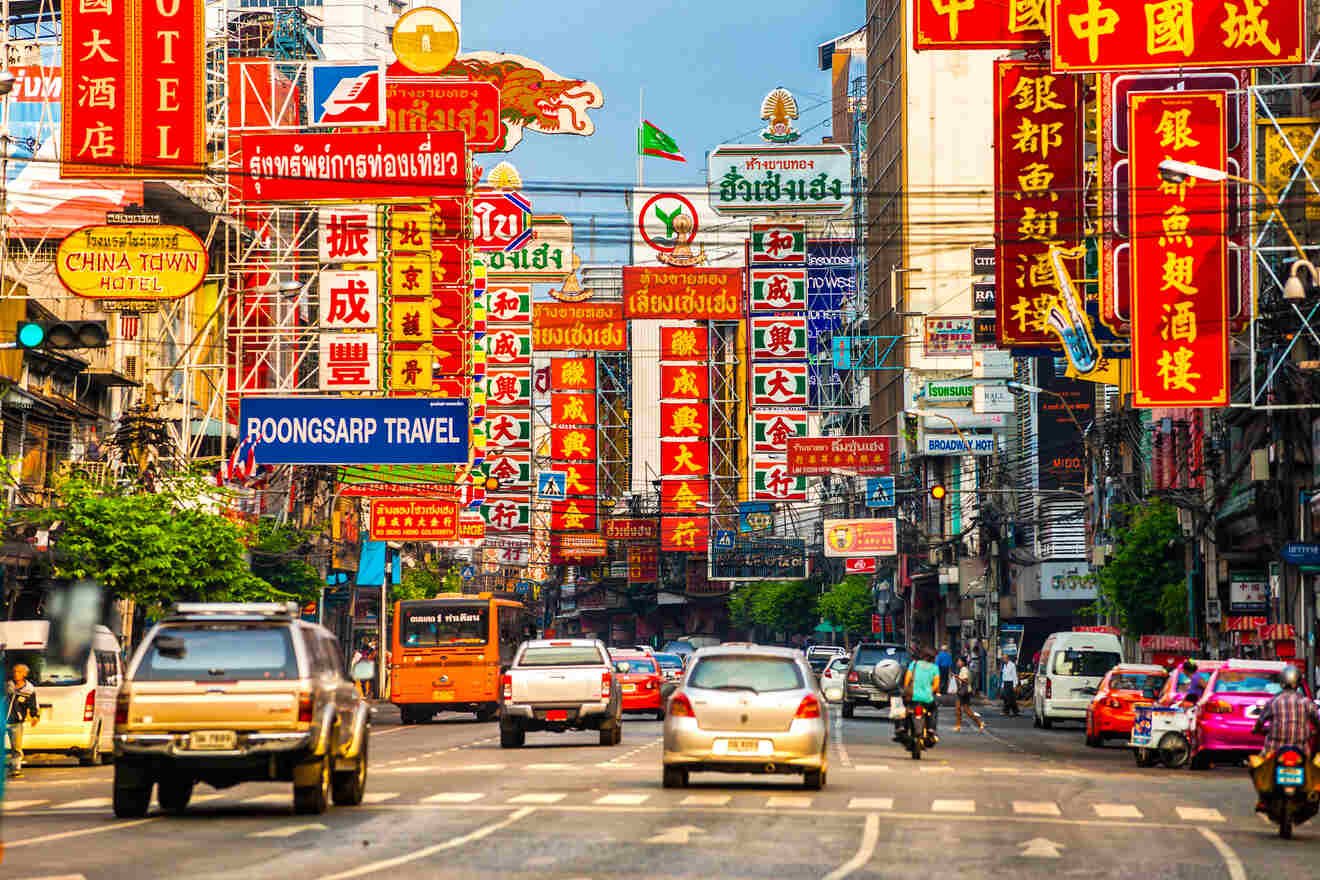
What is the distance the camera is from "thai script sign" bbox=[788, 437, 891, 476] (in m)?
75.4

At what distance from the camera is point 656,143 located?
10012 centimetres

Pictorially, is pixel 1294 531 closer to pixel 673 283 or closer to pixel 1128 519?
pixel 1128 519

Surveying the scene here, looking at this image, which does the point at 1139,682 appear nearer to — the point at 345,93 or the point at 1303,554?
the point at 1303,554

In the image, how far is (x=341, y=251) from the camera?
56.4 metres

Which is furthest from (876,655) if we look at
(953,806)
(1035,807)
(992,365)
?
(992,365)

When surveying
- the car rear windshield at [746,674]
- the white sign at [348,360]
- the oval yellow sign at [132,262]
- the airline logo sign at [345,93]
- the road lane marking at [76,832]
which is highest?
the airline logo sign at [345,93]

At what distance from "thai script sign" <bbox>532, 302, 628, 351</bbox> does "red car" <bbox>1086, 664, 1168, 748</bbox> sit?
5066 centimetres

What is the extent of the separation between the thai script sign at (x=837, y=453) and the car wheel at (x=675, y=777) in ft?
168

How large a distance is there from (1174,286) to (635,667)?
866 inches

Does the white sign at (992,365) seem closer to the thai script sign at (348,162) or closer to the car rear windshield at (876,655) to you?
the car rear windshield at (876,655)

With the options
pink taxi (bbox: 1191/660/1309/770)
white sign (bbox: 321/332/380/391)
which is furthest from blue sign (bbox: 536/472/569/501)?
pink taxi (bbox: 1191/660/1309/770)

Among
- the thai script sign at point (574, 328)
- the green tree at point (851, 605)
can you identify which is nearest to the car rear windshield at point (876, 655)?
the thai script sign at point (574, 328)

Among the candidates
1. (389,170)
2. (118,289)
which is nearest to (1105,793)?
(118,289)

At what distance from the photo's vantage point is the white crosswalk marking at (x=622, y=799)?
71.7 feet
